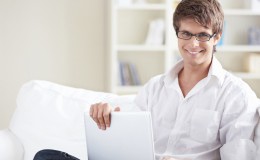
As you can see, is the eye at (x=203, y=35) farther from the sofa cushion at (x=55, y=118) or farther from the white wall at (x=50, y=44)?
the white wall at (x=50, y=44)

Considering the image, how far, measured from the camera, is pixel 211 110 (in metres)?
1.89

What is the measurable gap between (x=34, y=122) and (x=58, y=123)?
0.12 m

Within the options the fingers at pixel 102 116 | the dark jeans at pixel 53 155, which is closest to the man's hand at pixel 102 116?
the fingers at pixel 102 116

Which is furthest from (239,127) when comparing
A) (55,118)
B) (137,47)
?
(137,47)

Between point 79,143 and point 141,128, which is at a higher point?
point 141,128

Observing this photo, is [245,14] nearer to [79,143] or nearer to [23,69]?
[23,69]

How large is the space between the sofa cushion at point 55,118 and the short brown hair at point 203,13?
59 cm

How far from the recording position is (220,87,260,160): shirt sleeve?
178 cm

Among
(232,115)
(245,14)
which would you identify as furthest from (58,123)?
(245,14)

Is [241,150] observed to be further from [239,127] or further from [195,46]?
[195,46]

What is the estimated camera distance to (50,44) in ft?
14.9

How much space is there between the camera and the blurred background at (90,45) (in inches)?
174

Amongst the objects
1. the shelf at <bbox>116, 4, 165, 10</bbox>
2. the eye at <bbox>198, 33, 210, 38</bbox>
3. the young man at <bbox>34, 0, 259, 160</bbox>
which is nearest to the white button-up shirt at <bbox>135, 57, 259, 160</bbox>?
the young man at <bbox>34, 0, 259, 160</bbox>

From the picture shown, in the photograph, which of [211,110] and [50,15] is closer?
[211,110]
